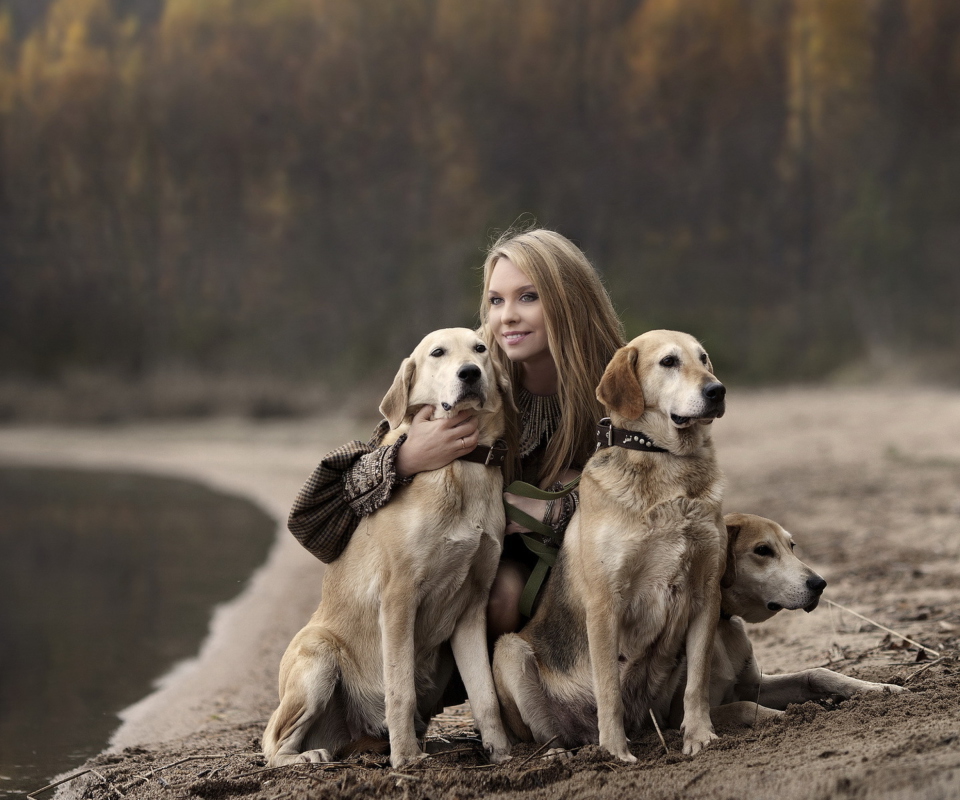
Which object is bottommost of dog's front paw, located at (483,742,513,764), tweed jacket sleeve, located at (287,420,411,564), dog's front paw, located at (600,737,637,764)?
dog's front paw, located at (483,742,513,764)

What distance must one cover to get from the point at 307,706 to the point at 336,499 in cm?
77

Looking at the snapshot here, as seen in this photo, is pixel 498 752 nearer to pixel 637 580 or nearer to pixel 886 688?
pixel 637 580

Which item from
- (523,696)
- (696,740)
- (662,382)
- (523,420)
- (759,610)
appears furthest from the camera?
(523,420)

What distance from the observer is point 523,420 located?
4.21 m

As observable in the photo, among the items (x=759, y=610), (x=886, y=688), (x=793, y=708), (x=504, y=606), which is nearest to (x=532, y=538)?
(x=504, y=606)

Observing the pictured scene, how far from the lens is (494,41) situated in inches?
1222

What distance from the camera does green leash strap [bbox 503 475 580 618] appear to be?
3617 mm

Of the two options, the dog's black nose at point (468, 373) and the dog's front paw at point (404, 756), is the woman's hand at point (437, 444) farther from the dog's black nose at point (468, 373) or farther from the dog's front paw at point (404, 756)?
the dog's front paw at point (404, 756)

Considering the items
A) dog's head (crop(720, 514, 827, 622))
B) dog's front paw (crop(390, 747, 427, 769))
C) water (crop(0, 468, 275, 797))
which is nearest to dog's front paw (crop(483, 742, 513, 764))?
dog's front paw (crop(390, 747, 427, 769))

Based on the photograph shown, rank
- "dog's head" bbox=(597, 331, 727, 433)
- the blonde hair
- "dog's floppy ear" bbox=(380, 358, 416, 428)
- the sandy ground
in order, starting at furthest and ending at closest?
the blonde hair < "dog's floppy ear" bbox=(380, 358, 416, 428) < "dog's head" bbox=(597, 331, 727, 433) < the sandy ground

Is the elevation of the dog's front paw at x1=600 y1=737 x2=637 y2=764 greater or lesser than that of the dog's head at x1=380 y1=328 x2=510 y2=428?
lesser

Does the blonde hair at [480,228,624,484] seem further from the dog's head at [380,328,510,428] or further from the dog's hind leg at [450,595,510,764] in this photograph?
the dog's hind leg at [450,595,510,764]

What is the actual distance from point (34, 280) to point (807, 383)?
89.9ft

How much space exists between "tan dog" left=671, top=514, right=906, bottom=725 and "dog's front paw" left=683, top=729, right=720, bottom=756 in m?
0.25
